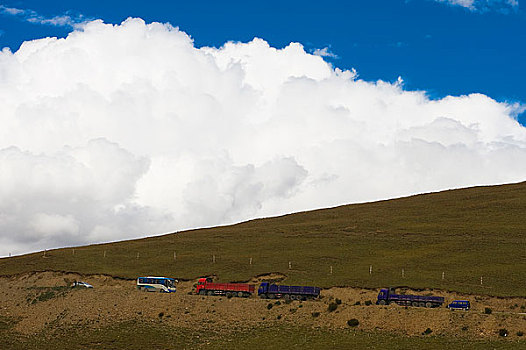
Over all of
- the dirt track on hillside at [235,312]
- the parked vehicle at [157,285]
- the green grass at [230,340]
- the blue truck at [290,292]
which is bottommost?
the green grass at [230,340]

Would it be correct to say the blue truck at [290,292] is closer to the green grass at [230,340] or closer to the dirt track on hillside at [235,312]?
the dirt track on hillside at [235,312]

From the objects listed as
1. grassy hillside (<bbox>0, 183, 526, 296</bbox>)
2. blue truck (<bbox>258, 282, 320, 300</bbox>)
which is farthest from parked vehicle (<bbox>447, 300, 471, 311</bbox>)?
blue truck (<bbox>258, 282, 320, 300</bbox>)

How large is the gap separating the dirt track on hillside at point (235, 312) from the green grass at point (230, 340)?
1.70 meters

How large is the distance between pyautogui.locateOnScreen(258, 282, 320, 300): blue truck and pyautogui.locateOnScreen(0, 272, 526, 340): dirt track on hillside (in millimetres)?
1847

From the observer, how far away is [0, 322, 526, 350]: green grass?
6431cm

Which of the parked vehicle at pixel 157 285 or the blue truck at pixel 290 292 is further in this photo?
the parked vehicle at pixel 157 285

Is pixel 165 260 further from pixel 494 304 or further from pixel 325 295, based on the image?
pixel 494 304

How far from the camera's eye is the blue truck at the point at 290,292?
84.6 metres

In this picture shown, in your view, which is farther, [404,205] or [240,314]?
[404,205]

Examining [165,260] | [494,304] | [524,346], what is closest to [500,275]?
[494,304]

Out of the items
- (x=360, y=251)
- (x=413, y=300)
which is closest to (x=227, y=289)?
(x=413, y=300)

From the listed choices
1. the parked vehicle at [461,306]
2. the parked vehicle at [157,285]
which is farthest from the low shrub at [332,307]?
the parked vehicle at [157,285]

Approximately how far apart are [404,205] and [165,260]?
69.8m

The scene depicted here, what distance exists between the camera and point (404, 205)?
523 ft
